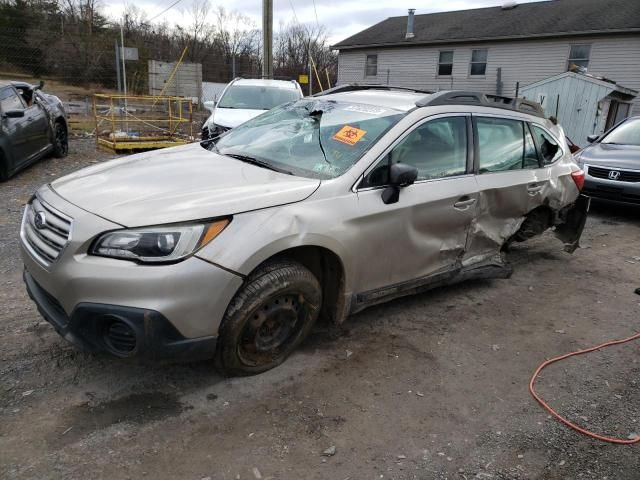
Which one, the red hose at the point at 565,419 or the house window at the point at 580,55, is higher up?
the house window at the point at 580,55

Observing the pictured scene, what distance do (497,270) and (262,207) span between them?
8.77 ft

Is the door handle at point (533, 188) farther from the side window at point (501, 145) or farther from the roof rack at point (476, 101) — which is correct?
the roof rack at point (476, 101)

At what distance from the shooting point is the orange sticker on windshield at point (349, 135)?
339 cm

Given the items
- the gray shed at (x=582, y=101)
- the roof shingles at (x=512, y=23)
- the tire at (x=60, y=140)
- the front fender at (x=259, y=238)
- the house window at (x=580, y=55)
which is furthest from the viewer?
the house window at (x=580, y=55)

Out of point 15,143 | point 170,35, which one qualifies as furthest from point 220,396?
point 170,35

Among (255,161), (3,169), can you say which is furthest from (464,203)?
(3,169)

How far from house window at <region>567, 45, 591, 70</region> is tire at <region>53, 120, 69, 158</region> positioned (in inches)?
783

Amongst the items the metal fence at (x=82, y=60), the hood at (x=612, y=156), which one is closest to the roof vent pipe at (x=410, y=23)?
the metal fence at (x=82, y=60)

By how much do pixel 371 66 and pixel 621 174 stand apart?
883 inches

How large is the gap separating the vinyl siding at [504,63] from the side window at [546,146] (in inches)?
699

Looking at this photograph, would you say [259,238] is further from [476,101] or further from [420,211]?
[476,101]

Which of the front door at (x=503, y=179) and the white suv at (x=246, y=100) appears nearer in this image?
the front door at (x=503, y=179)

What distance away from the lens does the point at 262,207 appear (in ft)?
8.89

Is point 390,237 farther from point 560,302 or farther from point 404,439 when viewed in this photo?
point 560,302
